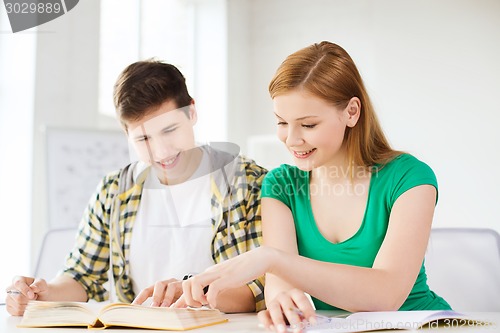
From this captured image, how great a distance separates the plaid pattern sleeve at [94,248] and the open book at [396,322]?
706 mm

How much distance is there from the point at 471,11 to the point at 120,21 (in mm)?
2309

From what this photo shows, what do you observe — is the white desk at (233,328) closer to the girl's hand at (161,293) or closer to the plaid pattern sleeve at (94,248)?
the girl's hand at (161,293)

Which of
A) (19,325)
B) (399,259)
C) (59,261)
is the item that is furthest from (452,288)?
(59,261)

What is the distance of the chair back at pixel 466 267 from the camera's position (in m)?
1.27

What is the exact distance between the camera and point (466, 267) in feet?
4.24

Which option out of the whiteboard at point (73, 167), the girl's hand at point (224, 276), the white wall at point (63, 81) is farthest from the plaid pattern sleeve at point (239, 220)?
the white wall at point (63, 81)

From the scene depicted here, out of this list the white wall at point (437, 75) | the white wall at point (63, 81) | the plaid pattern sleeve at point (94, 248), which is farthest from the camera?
the white wall at point (437, 75)

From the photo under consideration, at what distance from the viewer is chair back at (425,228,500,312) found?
1.27 meters

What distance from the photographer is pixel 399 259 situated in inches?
40.6

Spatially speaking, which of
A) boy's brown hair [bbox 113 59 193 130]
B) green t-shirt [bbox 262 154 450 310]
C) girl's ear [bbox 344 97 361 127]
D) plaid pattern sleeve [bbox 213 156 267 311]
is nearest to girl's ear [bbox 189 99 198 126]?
boy's brown hair [bbox 113 59 193 130]

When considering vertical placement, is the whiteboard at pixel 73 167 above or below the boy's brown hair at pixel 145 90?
below

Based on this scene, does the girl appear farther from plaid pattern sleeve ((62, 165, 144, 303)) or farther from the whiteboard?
the whiteboard

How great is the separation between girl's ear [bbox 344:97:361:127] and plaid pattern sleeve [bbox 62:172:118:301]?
0.57 meters

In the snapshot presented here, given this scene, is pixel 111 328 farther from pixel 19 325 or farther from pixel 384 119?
pixel 384 119
